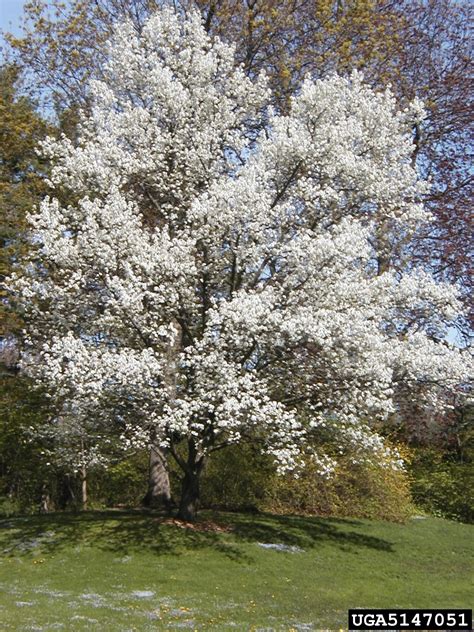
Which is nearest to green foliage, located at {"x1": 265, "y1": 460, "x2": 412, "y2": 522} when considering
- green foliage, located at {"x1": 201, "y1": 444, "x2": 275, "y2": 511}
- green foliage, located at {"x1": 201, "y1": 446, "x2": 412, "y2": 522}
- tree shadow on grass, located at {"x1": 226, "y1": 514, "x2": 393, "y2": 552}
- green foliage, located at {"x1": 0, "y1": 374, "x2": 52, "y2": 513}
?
green foliage, located at {"x1": 201, "y1": 446, "x2": 412, "y2": 522}

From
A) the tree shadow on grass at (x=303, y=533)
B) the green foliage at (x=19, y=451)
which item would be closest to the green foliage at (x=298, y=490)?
the tree shadow on grass at (x=303, y=533)

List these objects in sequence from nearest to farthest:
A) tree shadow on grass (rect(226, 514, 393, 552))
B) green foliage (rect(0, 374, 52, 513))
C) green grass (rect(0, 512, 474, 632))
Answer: green grass (rect(0, 512, 474, 632))
tree shadow on grass (rect(226, 514, 393, 552))
green foliage (rect(0, 374, 52, 513))

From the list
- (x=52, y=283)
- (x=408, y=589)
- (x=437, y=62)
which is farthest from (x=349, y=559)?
(x=437, y=62)

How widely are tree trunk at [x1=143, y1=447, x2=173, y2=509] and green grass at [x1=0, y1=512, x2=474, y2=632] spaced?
120 cm

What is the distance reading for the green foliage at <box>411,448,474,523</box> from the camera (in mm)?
24156

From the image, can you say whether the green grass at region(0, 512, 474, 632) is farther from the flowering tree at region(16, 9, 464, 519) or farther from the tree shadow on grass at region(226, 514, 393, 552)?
the flowering tree at region(16, 9, 464, 519)

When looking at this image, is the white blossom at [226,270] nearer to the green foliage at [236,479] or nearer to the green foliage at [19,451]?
the green foliage at [19,451]

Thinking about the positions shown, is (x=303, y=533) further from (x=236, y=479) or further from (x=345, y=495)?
(x=345, y=495)

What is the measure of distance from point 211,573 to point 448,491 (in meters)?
13.9

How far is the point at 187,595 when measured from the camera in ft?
37.8

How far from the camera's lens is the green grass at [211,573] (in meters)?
10.1

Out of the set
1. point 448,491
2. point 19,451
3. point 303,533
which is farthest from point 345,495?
point 19,451

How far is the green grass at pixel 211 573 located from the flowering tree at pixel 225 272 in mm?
2029

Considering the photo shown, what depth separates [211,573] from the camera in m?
13.1
